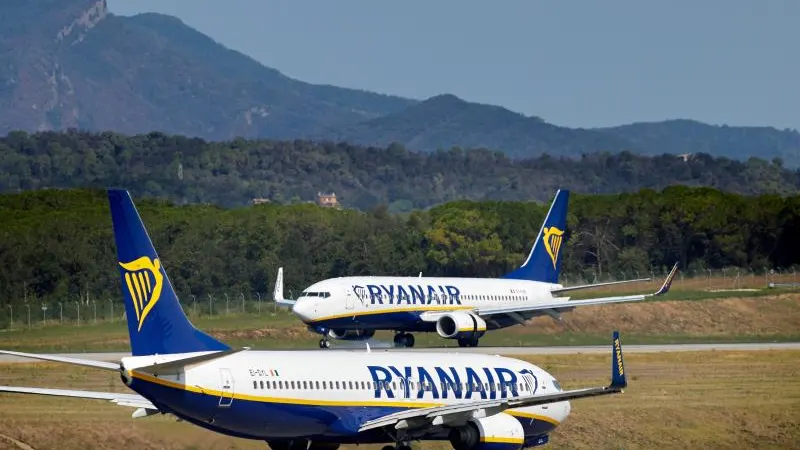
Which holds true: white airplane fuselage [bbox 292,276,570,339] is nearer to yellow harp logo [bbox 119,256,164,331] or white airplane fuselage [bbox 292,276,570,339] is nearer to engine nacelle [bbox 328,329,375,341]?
engine nacelle [bbox 328,329,375,341]

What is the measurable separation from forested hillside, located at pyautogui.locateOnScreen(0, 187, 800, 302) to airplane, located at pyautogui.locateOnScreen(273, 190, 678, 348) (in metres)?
35.0

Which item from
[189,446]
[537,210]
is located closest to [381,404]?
[189,446]

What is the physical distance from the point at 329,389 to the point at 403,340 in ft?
126

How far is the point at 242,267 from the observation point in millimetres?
116250

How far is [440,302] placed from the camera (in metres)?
72.6

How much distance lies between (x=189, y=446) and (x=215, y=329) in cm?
4240

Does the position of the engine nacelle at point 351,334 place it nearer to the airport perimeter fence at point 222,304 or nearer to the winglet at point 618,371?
the airport perimeter fence at point 222,304

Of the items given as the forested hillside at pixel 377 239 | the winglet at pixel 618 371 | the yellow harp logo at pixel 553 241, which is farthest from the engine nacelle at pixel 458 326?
the winglet at pixel 618 371

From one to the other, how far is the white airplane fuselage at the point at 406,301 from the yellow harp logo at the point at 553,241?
212cm

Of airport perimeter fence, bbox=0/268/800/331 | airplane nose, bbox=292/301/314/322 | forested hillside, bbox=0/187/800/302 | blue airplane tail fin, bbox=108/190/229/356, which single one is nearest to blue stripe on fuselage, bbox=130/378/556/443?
blue airplane tail fin, bbox=108/190/229/356

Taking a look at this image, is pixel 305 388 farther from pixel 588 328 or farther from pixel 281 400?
pixel 588 328

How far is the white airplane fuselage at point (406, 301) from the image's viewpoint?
68.1 m

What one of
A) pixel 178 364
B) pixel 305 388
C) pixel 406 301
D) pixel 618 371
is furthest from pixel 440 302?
pixel 178 364

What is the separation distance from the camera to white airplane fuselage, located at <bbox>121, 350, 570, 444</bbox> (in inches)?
1268
